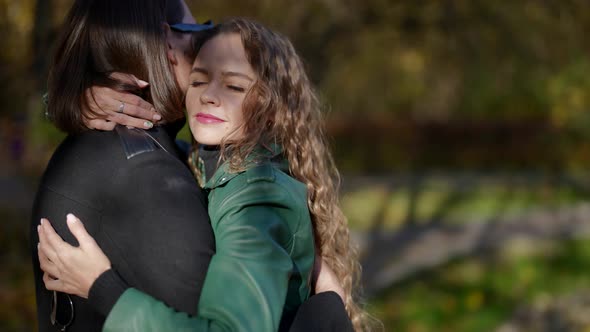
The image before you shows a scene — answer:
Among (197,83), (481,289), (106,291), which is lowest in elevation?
(481,289)

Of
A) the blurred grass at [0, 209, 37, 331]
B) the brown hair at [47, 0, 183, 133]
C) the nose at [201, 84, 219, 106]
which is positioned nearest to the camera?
the brown hair at [47, 0, 183, 133]

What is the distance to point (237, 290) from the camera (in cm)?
176

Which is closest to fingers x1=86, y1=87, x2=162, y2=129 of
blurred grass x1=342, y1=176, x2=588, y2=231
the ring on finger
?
the ring on finger

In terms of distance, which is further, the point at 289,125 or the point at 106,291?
the point at 289,125

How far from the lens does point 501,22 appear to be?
7984mm

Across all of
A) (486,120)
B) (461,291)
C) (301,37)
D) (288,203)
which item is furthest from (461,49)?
(486,120)

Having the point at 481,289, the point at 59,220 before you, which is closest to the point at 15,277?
the point at 481,289

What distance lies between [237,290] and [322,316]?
0.43m

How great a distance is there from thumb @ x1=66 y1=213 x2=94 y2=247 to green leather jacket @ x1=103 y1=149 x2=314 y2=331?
0.17 m

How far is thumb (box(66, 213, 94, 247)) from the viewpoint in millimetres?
1863

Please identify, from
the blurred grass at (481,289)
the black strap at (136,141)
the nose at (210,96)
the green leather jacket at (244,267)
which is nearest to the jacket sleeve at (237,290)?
the green leather jacket at (244,267)

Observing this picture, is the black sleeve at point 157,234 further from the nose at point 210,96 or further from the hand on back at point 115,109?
the nose at point 210,96

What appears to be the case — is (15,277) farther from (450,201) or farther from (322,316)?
(450,201)

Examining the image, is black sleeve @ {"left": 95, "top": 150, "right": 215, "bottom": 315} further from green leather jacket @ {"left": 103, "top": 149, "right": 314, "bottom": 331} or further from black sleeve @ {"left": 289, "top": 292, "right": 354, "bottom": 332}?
black sleeve @ {"left": 289, "top": 292, "right": 354, "bottom": 332}
